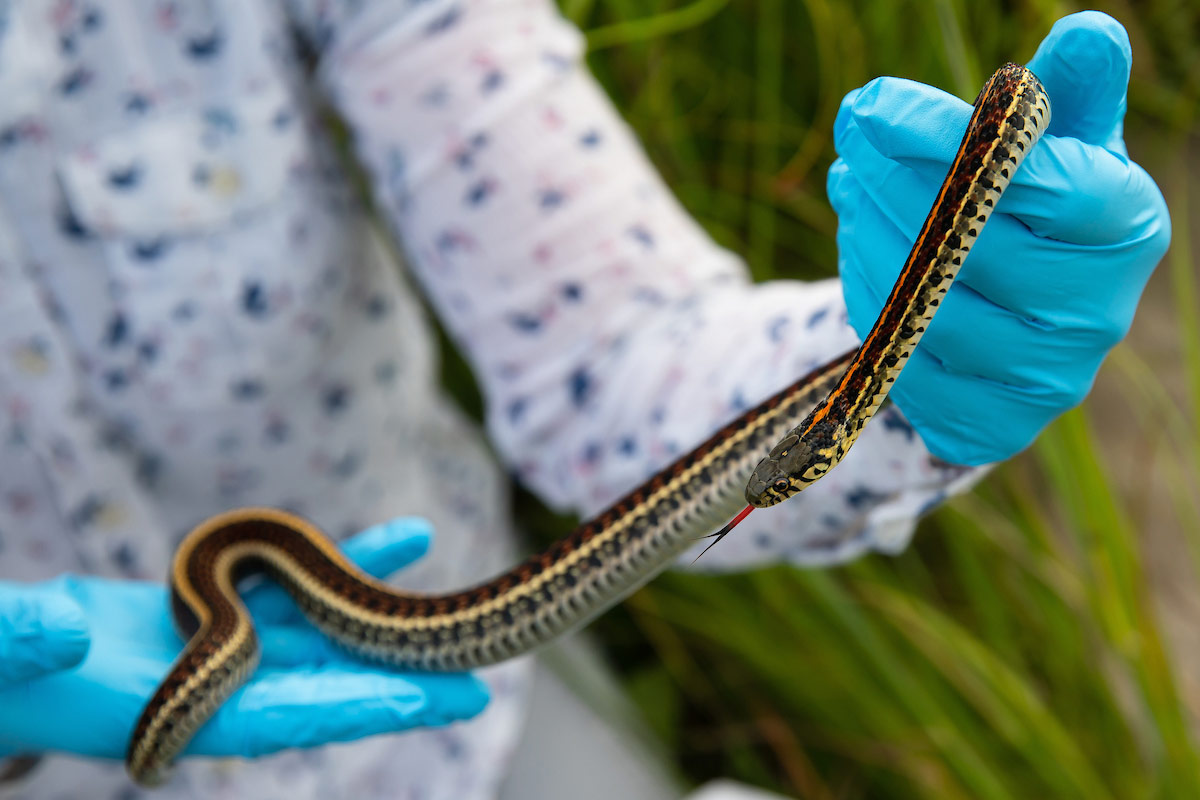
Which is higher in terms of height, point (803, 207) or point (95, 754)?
point (803, 207)

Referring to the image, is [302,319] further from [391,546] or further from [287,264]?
[391,546]

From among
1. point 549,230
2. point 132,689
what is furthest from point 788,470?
point 132,689

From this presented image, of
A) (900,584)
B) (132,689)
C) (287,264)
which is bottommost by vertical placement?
(900,584)

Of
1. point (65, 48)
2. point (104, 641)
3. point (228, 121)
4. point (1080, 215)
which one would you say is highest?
point (65, 48)

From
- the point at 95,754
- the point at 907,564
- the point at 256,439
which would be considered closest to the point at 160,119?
the point at 256,439

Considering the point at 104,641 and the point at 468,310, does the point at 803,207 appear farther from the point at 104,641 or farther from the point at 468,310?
the point at 104,641

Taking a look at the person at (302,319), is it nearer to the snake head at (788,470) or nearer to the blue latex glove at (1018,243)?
the blue latex glove at (1018,243)
